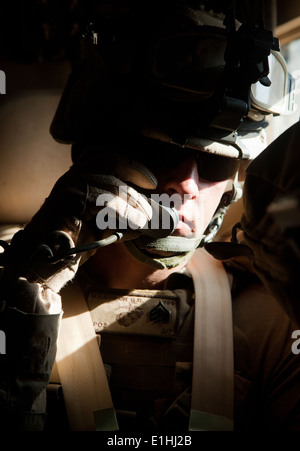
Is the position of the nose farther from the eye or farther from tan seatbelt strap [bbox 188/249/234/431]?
tan seatbelt strap [bbox 188/249/234/431]

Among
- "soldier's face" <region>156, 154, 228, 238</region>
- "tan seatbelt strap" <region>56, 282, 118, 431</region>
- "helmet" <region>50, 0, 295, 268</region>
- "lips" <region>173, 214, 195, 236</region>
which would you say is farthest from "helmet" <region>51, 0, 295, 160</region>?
"tan seatbelt strap" <region>56, 282, 118, 431</region>

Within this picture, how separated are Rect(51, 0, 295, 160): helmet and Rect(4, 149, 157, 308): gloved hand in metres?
0.16

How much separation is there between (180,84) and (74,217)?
54 centimetres

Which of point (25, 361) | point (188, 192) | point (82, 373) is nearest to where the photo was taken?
point (25, 361)

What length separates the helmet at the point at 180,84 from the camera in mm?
1305

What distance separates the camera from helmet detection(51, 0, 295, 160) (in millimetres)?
1305

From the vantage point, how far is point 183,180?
146 centimetres

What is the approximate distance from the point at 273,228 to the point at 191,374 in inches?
27.9

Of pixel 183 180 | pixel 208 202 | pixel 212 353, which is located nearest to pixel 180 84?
pixel 183 180

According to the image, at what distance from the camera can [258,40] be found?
1.24 m

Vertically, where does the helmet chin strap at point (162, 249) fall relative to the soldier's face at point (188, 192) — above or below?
below

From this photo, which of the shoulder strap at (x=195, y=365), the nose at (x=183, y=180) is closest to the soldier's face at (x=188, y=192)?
the nose at (x=183, y=180)

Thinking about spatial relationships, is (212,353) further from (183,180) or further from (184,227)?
(183,180)

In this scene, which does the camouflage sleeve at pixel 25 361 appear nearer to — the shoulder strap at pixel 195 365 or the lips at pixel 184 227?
the shoulder strap at pixel 195 365
